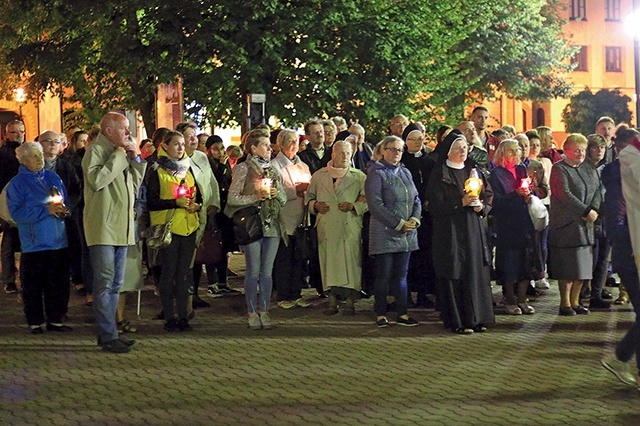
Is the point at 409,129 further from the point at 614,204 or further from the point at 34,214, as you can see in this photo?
the point at 614,204

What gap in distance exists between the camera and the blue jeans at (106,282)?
11750 mm

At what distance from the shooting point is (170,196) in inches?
514

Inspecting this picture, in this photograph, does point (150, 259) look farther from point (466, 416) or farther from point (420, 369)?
point (466, 416)

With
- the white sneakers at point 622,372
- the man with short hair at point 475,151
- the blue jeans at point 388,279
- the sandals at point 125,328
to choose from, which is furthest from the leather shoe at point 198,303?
the white sneakers at point 622,372

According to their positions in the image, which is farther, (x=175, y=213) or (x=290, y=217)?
(x=290, y=217)

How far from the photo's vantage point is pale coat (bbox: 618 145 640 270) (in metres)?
9.63

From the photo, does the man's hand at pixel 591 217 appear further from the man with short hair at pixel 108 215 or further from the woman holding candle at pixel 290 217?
the man with short hair at pixel 108 215

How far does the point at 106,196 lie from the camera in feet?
38.5

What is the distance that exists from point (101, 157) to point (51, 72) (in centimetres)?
2076

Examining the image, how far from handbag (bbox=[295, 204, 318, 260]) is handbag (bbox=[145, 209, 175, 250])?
8.00ft

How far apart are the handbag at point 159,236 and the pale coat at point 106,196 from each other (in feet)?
3.10

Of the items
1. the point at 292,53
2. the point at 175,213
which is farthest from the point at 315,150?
the point at 292,53

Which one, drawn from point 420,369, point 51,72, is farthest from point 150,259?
point 51,72

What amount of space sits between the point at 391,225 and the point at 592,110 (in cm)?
4597
